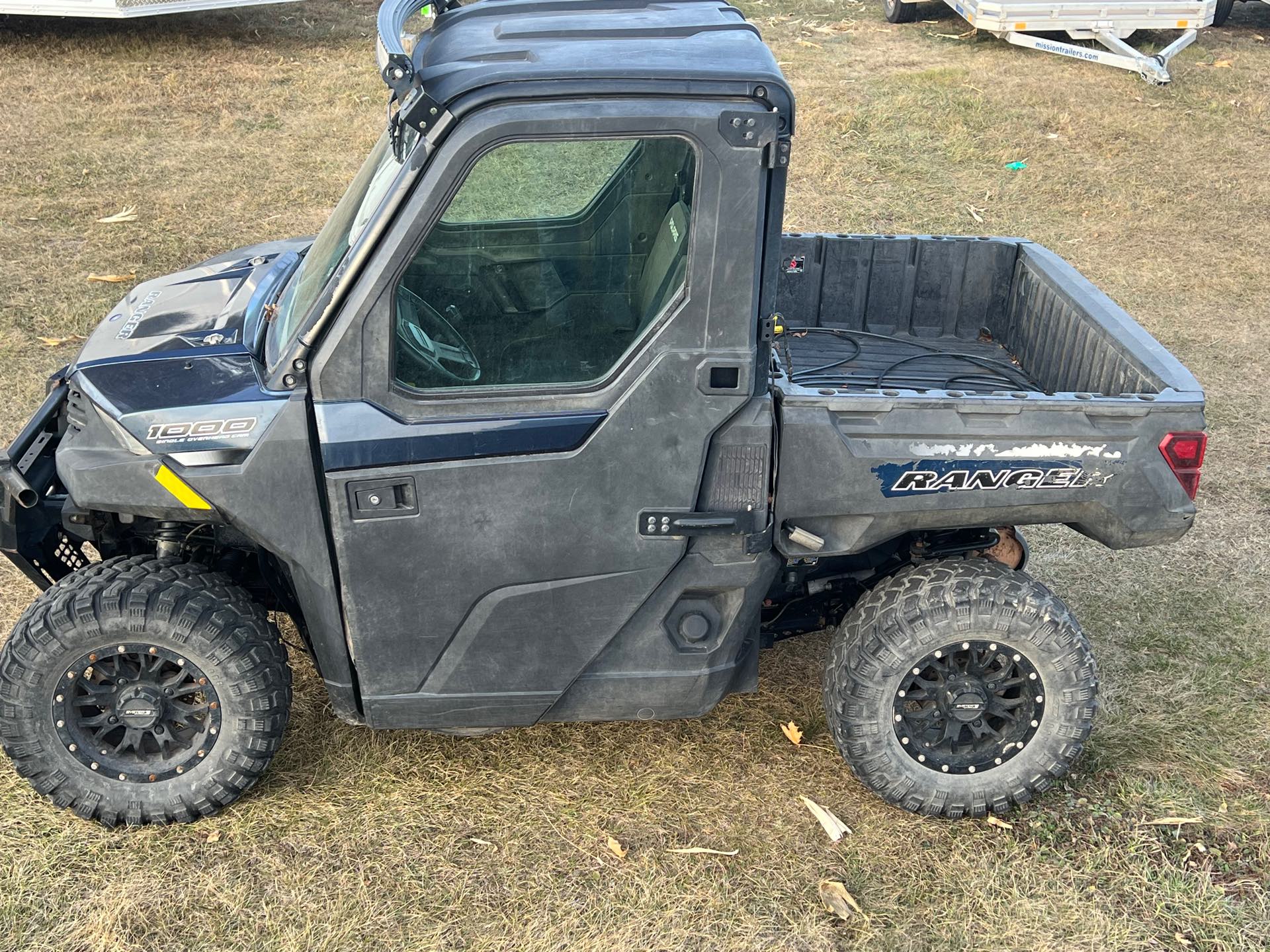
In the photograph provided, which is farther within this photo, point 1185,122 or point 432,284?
point 1185,122

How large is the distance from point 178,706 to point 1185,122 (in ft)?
37.3

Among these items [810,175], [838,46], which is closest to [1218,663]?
[810,175]

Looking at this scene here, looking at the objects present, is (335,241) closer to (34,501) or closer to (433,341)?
(433,341)

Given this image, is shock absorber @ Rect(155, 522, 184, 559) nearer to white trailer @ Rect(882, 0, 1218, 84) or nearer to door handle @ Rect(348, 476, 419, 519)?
door handle @ Rect(348, 476, 419, 519)

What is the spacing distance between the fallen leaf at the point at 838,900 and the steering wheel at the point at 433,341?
1.98m

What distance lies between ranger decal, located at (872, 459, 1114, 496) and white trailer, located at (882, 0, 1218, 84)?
35.1ft

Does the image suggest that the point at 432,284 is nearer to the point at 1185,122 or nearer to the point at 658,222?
the point at 658,222

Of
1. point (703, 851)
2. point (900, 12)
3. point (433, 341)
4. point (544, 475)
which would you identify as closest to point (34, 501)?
point (433, 341)

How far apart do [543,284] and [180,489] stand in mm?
1267

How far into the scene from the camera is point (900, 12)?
15.1 metres

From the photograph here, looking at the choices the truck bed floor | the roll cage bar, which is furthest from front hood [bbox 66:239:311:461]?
the truck bed floor

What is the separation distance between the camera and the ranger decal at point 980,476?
3.74 metres

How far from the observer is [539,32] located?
12.0 feet

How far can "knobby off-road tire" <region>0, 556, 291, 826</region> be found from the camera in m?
3.77
